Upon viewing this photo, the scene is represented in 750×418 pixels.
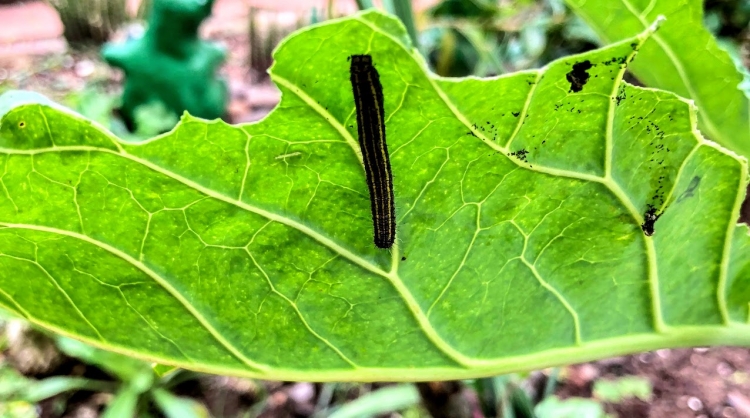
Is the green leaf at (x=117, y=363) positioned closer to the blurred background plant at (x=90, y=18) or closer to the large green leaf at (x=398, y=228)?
the large green leaf at (x=398, y=228)

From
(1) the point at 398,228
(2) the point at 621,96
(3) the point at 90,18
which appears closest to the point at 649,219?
(2) the point at 621,96

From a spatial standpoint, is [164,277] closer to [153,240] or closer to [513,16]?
[153,240]

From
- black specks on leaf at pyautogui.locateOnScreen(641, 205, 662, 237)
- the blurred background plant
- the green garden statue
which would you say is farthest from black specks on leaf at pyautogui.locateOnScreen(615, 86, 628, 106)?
the blurred background plant

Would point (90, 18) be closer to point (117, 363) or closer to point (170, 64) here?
point (170, 64)

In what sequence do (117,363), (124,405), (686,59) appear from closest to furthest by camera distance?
(686,59) < (124,405) < (117,363)

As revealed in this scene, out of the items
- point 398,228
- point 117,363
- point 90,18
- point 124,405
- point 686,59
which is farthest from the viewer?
point 90,18

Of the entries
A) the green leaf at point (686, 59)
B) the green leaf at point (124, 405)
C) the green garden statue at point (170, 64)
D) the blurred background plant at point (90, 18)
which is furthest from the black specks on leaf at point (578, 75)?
the blurred background plant at point (90, 18)

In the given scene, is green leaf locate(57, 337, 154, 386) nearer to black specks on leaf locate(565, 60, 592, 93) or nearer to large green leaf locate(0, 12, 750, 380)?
large green leaf locate(0, 12, 750, 380)
